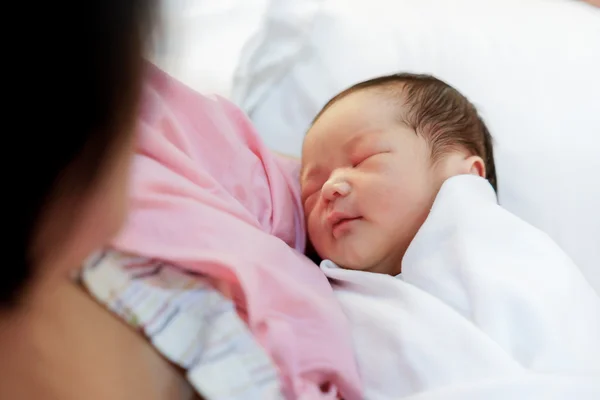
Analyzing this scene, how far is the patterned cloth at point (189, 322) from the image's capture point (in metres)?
0.55

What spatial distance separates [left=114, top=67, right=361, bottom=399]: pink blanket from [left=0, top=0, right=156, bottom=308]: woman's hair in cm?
27

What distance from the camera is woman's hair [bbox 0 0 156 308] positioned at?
26 centimetres

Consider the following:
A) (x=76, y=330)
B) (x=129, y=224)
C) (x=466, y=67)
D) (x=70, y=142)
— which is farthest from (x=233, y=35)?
(x=70, y=142)

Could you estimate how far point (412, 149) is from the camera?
803mm

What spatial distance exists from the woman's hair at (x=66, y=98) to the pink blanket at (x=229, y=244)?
0.27 meters

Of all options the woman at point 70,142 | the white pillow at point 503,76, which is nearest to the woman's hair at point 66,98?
the woman at point 70,142

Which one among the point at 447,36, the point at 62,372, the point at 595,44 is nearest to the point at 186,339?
the point at 62,372

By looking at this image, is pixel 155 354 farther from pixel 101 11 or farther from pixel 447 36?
pixel 447 36

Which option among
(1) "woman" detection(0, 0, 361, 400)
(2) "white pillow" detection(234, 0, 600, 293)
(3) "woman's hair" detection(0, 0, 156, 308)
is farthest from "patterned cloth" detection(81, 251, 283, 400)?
(2) "white pillow" detection(234, 0, 600, 293)

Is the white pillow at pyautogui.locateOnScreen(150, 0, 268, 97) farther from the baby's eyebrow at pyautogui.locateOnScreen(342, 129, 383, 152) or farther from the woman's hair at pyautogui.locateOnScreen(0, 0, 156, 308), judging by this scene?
the woman's hair at pyautogui.locateOnScreen(0, 0, 156, 308)

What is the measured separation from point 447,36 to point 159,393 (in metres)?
0.83

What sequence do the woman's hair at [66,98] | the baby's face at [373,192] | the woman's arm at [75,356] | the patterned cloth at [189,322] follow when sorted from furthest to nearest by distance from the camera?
the baby's face at [373,192] < the patterned cloth at [189,322] < the woman's arm at [75,356] < the woman's hair at [66,98]

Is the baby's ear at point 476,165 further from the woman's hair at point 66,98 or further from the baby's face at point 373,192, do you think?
the woman's hair at point 66,98

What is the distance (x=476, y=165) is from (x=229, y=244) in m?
0.36
